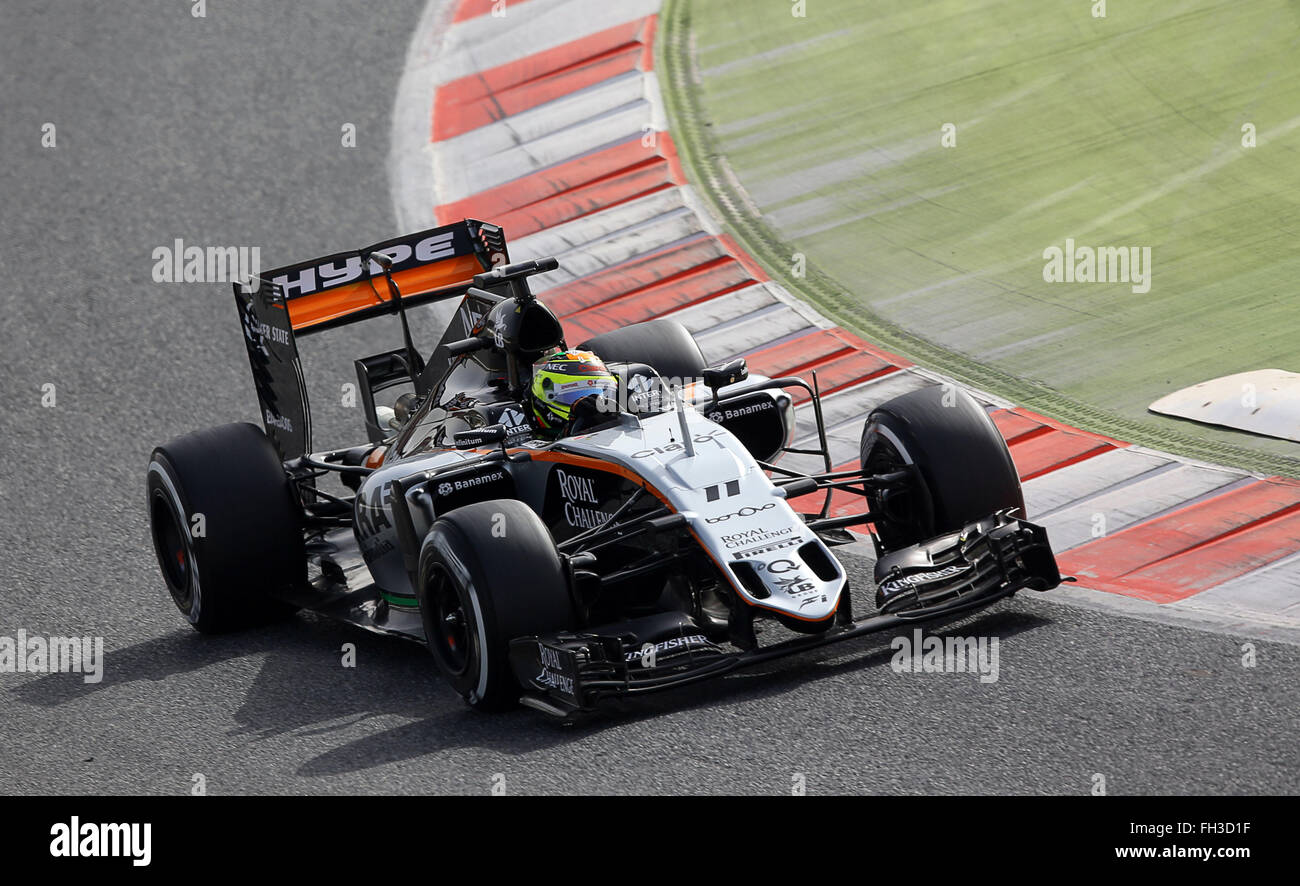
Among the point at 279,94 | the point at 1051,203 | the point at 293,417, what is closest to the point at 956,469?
the point at 293,417

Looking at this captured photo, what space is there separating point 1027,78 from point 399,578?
957 centimetres

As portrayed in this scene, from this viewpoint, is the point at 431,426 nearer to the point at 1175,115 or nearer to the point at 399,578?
the point at 399,578

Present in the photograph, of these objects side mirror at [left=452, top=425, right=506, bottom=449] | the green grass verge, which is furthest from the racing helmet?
the green grass verge

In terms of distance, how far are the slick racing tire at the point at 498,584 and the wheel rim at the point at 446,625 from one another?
0.13m

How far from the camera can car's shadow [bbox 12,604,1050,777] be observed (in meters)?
6.87

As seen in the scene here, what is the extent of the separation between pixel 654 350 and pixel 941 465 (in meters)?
2.55

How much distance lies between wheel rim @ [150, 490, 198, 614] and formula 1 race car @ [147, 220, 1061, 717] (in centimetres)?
3

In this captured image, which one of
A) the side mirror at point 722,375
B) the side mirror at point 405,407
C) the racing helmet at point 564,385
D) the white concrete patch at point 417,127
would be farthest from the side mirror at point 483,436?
the white concrete patch at point 417,127

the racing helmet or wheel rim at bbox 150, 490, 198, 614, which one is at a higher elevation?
the racing helmet

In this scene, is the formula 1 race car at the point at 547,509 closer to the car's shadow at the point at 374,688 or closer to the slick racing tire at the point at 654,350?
the slick racing tire at the point at 654,350

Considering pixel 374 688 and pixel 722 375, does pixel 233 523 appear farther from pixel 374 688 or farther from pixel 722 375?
pixel 722 375

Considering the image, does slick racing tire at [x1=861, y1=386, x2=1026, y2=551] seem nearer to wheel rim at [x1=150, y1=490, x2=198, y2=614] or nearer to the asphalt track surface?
the asphalt track surface

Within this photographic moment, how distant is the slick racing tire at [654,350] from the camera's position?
386 inches

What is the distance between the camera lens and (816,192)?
1447 centimetres
